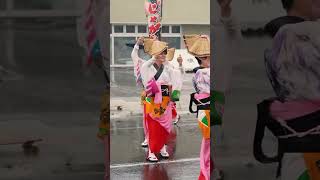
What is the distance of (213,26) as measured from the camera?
2.28 m

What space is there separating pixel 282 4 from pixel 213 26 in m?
0.31

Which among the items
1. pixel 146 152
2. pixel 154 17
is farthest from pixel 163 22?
pixel 146 152

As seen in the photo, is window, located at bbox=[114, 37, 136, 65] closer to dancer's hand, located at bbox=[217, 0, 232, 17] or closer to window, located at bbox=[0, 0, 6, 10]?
dancer's hand, located at bbox=[217, 0, 232, 17]

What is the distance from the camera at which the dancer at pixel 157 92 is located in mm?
7056

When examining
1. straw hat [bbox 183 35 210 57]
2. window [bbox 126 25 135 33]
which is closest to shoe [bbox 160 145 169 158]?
straw hat [bbox 183 35 210 57]

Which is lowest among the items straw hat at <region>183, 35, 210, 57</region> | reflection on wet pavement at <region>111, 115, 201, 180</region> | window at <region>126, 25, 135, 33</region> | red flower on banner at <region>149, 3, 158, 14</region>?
reflection on wet pavement at <region>111, 115, 201, 180</region>

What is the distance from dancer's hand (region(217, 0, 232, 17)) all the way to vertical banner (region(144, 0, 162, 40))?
27.8 ft

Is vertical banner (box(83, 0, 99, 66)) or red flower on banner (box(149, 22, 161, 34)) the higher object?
red flower on banner (box(149, 22, 161, 34))

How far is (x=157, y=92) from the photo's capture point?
277 inches

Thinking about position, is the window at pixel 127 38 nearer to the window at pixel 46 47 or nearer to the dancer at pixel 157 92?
the dancer at pixel 157 92

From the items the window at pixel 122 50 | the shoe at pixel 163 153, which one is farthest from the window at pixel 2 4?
the window at pixel 122 50

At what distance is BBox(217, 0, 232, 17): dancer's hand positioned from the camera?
2.22m

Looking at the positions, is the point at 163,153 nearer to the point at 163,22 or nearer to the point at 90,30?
the point at 90,30

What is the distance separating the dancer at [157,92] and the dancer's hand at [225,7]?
478 centimetres
